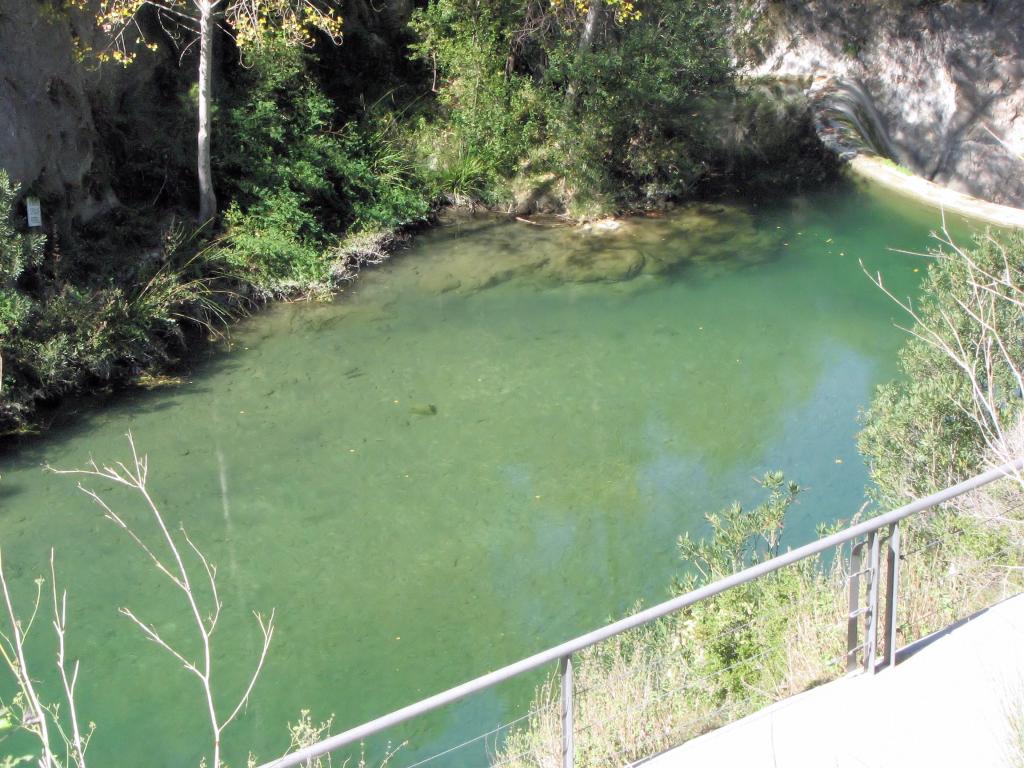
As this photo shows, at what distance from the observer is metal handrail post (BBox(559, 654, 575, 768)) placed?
416cm

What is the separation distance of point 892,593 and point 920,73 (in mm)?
18618

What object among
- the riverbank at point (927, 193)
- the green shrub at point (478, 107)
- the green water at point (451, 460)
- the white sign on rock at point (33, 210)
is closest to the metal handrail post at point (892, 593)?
the green water at point (451, 460)

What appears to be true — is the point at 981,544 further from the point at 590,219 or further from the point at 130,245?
the point at 590,219

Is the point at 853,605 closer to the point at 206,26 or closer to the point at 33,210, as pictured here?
the point at 33,210

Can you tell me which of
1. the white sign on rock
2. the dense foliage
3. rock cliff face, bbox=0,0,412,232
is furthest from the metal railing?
rock cliff face, bbox=0,0,412,232

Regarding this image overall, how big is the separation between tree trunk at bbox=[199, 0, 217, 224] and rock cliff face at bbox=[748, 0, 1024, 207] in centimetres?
1106

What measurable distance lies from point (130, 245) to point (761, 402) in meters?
7.82

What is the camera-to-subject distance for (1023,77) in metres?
20.0

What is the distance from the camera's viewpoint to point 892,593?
4.83 meters

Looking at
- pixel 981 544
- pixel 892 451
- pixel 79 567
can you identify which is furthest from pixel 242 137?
pixel 981 544

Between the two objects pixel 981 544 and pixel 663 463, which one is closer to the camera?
pixel 981 544

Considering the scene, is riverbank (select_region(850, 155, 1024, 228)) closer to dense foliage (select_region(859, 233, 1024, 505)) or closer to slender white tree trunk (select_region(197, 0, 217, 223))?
dense foliage (select_region(859, 233, 1024, 505))

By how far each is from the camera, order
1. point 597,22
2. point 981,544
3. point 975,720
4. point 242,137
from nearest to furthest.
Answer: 1. point 975,720
2. point 981,544
3. point 242,137
4. point 597,22

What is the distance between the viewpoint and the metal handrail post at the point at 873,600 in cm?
472
